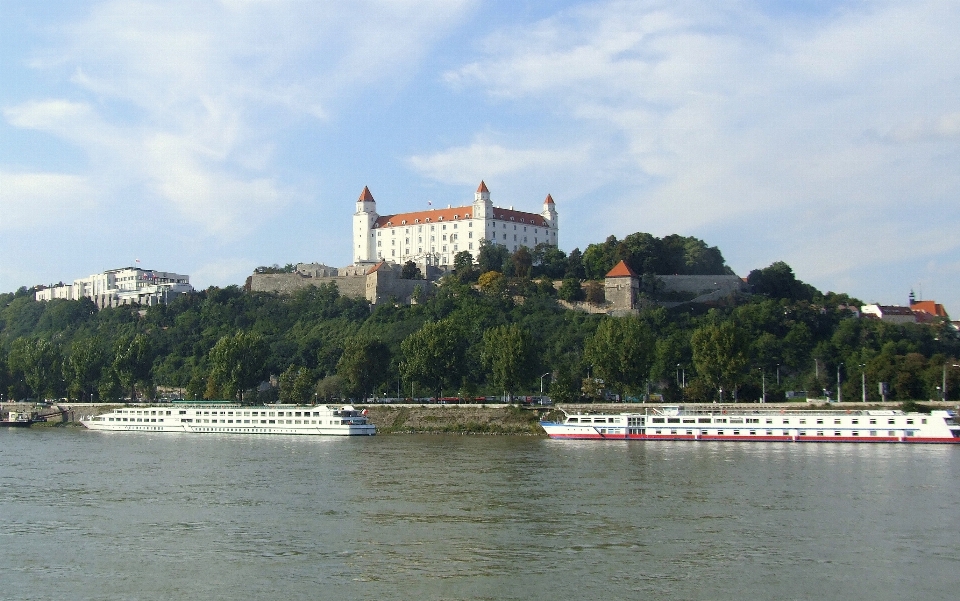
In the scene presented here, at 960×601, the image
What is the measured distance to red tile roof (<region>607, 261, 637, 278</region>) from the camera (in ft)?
260

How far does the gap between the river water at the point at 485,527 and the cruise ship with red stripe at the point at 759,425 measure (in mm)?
5929

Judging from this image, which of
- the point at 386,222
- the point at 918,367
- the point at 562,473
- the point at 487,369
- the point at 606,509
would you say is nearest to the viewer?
the point at 606,509

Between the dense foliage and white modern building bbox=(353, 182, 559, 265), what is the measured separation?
5.23 metres

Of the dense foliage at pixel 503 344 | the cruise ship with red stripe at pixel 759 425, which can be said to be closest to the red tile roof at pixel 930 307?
the dense foliage at pixel 503 344

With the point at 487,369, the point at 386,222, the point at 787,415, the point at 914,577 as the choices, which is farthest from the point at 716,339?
the point at 386,222

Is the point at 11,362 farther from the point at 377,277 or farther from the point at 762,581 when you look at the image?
the point at 762,581

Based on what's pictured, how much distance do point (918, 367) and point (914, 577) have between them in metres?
39.5

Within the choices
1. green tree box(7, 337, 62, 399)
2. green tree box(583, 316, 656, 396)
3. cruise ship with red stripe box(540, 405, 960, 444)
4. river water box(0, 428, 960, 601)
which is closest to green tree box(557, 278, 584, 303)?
green tree box(583, 316, 656, 396)

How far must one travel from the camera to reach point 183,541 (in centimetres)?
2314

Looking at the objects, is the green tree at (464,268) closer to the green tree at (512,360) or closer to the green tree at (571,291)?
the green tree at (571,291)

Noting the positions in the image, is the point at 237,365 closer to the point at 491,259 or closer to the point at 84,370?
the point at 84,370

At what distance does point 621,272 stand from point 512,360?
21.7 meters

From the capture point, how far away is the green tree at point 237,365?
221 ft

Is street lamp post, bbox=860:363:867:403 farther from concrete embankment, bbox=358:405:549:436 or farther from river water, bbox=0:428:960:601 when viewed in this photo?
concrete embankment, bbox=358:405:549:436
